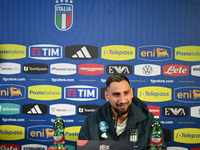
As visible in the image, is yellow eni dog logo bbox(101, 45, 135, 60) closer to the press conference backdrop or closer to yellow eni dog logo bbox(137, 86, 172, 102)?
the press conference backdrop

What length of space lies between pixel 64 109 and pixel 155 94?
1.24 meters

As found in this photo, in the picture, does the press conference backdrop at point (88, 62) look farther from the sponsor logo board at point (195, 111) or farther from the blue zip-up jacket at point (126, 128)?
the blue zip-up jacket at point (126, 128)

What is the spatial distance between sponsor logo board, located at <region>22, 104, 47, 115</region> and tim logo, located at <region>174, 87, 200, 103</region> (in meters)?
1.78

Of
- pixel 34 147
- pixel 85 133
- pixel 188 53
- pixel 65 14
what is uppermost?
pixel 65 14

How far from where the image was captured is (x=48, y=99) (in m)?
3.13

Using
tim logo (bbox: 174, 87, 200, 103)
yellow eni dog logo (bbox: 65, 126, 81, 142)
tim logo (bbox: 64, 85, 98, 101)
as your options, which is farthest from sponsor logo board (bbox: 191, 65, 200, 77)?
yellow eni dog logo (bbox: 65, 126, 81, 142)

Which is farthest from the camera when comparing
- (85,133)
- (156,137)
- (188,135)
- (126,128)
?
(188,135)

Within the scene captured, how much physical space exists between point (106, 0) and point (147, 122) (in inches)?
70.6

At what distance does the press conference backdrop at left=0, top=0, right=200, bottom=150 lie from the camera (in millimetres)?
3053

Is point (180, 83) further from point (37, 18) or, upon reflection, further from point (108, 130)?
point (37, 18)

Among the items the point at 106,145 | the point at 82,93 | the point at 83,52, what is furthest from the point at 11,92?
the point at 106,145

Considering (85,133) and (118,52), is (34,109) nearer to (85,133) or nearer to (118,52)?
(85,133)

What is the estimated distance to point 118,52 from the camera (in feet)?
10.1

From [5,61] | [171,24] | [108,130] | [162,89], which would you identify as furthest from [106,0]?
→ [108,130]
